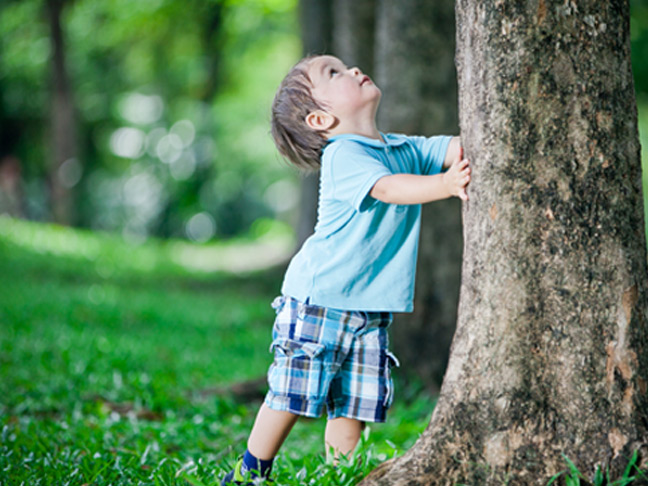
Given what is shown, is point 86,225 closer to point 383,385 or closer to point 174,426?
point 174,426

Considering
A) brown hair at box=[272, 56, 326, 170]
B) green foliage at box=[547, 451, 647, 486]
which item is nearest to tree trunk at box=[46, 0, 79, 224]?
brown hair at box=[272, 56, 326, 170]

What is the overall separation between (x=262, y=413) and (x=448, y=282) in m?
3.08

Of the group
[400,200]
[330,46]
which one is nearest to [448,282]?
[400,200]

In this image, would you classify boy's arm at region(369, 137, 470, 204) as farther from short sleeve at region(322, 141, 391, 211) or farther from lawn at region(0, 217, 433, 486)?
lawn at region(0, 217, 433, 486)

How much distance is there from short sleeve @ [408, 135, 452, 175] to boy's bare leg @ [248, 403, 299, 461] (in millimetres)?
1051

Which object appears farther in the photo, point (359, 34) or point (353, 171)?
point (359, 34)

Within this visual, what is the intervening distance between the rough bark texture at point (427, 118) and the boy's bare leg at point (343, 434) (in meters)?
2.66

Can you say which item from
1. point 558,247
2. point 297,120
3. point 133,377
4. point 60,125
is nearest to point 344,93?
point 297,120

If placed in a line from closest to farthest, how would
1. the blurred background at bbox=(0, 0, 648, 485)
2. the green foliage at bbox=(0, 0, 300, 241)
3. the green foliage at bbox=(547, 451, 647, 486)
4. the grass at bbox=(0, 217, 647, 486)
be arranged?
the green foliage at bbox=(547, 451, 647, 486) < the grass at bbox=(0, 217, 647, 486) < the blurred background at bbox=(0, 0, 648, 485) < the green foliage at bbox=(0, 0, 300, 241)

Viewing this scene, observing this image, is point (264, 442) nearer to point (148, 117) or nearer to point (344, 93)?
point (344, 93)

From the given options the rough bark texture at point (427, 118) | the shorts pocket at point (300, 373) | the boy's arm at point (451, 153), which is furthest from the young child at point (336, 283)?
the rough bark texture at point (427, 118)

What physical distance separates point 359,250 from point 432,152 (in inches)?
19.8

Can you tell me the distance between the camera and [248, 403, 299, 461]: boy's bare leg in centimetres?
264

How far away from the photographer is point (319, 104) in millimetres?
2676
